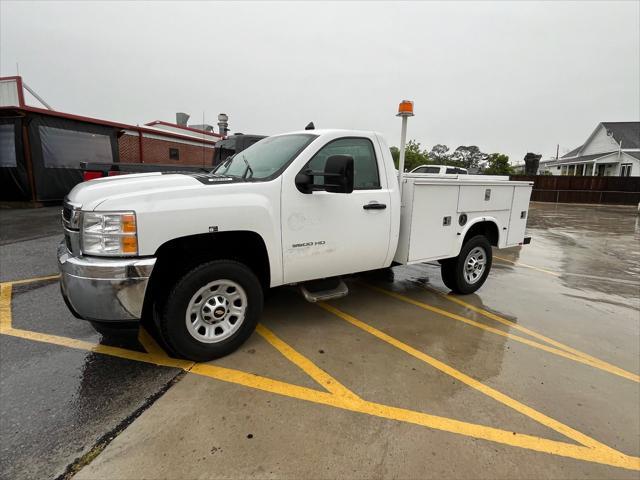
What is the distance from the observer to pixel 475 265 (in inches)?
206

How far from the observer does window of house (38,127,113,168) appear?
1267 cm

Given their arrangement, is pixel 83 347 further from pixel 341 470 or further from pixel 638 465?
pixel 638 465

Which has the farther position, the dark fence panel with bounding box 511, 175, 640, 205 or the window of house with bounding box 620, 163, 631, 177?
the window of house with bounding box 620, 163, 631, 177

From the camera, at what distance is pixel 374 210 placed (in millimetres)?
3869

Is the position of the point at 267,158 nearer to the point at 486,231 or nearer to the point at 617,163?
the point at 486,231

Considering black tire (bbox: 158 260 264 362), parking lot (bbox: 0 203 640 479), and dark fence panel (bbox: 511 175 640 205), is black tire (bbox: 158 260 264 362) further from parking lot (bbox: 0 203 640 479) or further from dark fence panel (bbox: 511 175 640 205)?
dark fence panel (bbox: 511 175 640 205)

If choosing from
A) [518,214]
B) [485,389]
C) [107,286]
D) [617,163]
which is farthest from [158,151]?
[617,163]

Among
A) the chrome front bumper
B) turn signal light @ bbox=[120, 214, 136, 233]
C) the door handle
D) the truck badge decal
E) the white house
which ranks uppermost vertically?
the white house

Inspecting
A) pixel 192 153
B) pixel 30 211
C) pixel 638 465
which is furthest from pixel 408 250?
pixel 192 153

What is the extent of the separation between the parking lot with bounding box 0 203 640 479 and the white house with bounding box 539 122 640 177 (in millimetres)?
35161

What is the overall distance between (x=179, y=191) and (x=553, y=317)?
182 inches

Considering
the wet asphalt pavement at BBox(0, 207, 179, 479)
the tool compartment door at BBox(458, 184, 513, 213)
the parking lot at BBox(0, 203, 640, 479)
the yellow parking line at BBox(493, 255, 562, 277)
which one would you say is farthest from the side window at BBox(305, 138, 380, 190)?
the yellow parking line at BBox(493, 255, 562, 277)

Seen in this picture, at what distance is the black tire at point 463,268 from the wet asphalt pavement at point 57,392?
12.0 feet

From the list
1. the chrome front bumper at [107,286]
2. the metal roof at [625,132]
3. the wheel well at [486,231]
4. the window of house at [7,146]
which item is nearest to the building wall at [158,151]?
the window of house at [7,146]
